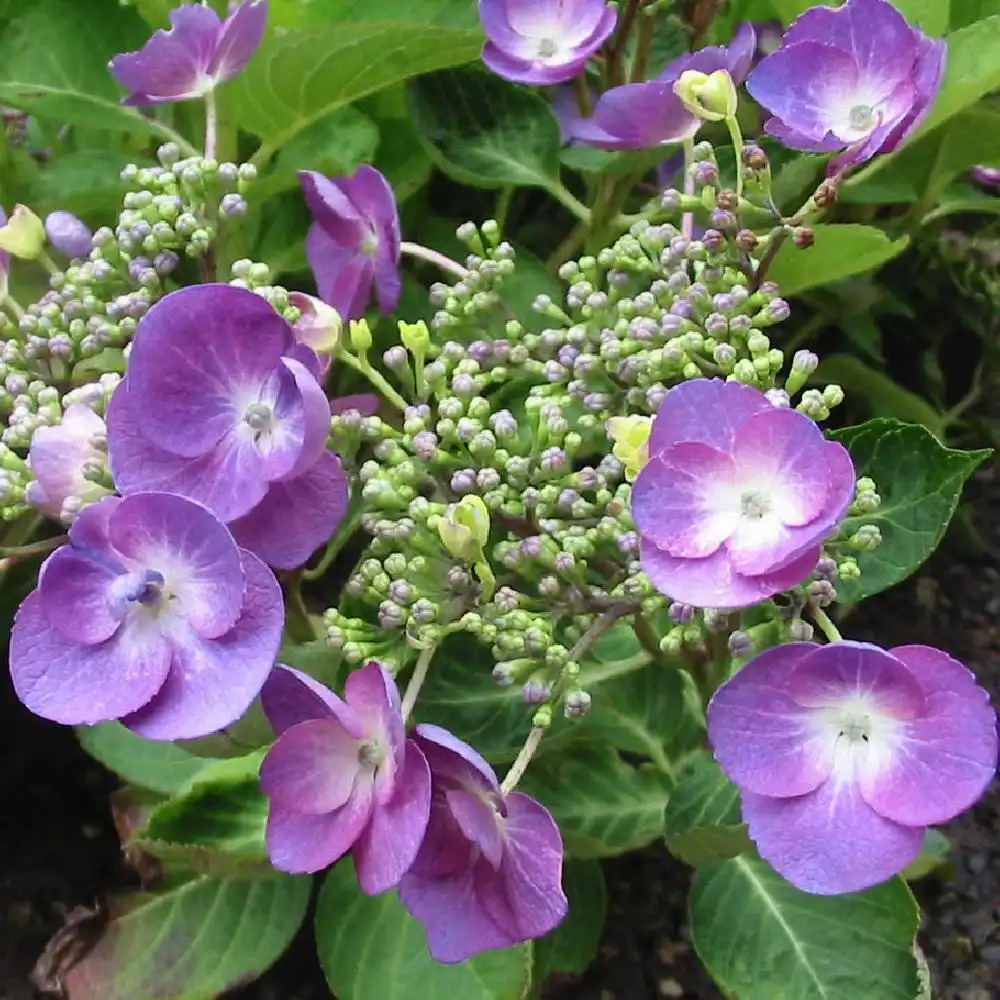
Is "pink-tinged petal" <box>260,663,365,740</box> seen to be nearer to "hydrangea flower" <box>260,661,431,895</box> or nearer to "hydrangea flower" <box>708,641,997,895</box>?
"hydrangea flower" <box>260,661,431,895</box>

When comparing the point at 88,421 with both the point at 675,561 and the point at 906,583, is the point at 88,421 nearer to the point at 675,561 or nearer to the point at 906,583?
the point at 675,561

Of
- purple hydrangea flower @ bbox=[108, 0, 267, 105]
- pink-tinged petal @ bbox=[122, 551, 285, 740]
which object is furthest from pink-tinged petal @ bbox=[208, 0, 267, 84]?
pink-tinged petal @ bbox=[122, 551, 285, 740]

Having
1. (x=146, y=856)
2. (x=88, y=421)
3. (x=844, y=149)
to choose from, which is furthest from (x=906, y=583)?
(x=88, y=421)

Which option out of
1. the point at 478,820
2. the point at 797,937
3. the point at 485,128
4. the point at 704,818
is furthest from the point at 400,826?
the point at 485,128

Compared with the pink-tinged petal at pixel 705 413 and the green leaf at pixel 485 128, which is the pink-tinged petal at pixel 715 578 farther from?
the green leaf at pixel 485 128

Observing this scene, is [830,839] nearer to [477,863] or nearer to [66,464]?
[477,863]
